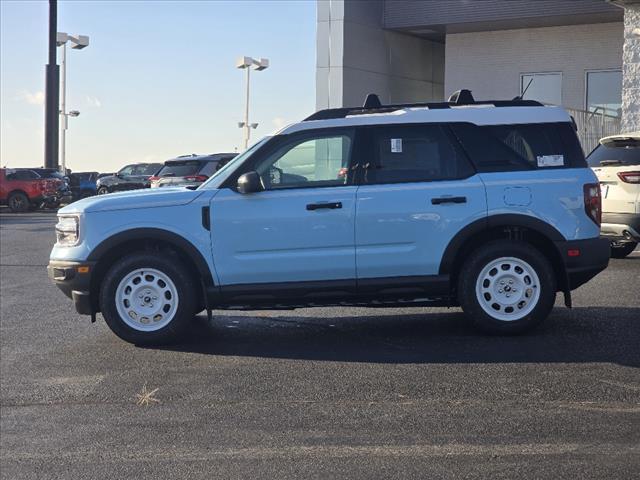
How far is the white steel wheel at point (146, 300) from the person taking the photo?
8.59 meters

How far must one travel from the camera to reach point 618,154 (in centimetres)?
1244

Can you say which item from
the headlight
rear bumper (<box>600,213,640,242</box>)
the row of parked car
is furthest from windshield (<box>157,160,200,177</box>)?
the headlight

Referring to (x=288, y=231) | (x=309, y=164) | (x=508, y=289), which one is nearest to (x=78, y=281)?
(x=288, y=231)

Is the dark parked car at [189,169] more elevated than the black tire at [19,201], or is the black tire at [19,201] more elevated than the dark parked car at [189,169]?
the dark parked car at [189,169]

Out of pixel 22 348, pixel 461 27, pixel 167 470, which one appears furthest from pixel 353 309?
pixel 461 27

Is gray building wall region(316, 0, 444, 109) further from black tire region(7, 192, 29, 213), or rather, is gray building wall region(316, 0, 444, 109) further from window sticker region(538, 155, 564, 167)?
window sticker region(538, 155, 564, 167)

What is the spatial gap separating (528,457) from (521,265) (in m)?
3.26

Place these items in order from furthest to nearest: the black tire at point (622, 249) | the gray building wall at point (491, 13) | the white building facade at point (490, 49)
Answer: the white building facade at point (490, 49) < the gray building wall at point (491, 13) < the black tire at point (622, 249)

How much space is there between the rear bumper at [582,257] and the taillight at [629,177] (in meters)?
3.78

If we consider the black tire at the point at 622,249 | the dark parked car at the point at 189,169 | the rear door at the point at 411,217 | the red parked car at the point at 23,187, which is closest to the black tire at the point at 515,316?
the rear door at the point at 411,217

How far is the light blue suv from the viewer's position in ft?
27.5

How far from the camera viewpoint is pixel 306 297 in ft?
27.8

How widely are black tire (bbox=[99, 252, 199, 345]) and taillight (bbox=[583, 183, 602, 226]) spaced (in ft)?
11.0

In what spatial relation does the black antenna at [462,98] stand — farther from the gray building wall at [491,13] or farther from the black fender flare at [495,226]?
the gray building wall at [491,13]
